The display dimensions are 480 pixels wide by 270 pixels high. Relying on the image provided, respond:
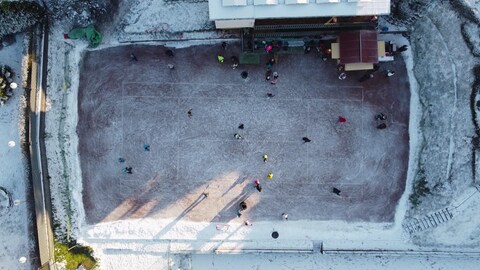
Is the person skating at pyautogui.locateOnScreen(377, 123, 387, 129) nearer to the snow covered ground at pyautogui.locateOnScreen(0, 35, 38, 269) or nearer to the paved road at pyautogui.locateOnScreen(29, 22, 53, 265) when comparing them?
the paved road at pyautogui.locateOnScreen(29, 22, 53, 265)

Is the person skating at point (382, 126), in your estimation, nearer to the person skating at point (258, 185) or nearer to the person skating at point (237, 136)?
the person skating at point (258, 185)

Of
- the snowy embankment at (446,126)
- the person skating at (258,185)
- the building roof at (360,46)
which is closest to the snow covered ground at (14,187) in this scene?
the person skating at (258,185)

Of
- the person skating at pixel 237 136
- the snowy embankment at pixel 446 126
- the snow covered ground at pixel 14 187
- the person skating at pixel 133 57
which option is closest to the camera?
the snowy embankment at pixel 446 126

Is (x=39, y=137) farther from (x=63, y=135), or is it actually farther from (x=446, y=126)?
(x=446, y=126)

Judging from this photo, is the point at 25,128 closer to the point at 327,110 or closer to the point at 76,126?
the point at 76,126

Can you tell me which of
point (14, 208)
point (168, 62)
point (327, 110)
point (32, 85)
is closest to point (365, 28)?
point (327, 110)

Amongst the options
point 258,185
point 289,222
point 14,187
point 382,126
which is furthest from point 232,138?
point 14,187

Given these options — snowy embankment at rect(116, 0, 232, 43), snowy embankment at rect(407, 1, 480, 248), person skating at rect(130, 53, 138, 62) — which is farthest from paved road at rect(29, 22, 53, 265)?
snowy embankment at rect(407, 1, 480, 248)
